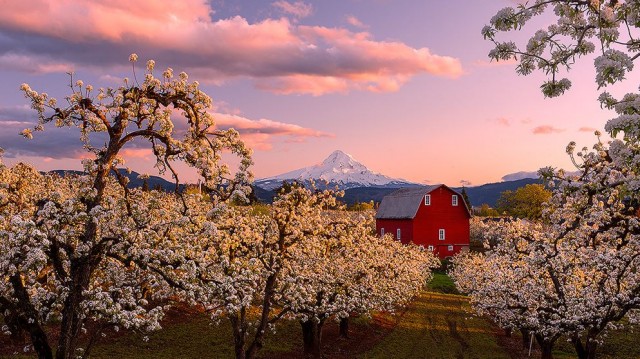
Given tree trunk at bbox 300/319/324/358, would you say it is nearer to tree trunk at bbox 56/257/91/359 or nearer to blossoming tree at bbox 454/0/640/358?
blossoming tree at bbox 454/0/640/358

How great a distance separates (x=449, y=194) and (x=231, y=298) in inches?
3520

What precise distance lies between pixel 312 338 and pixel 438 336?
14.4 metres

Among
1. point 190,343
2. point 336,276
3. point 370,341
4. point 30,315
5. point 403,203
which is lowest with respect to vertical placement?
point 370,341

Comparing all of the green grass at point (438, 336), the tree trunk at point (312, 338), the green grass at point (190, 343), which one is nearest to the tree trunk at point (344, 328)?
the green grass at point (438, 336)

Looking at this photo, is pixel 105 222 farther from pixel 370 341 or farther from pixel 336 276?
pixel 370 341

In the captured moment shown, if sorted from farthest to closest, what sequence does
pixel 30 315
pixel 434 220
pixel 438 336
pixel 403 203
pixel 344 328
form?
pixel 403 203 < pixel 434 220 < pixel 438 336 < pixel 344 328 < pixel 30 315

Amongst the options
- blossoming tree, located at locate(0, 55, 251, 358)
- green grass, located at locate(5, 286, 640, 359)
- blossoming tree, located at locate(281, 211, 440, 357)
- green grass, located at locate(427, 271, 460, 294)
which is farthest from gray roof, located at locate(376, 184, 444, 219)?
blossoming tree, located at locate(0, 55, 251, 358)

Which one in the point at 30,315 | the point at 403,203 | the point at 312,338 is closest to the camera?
the point at 30,315

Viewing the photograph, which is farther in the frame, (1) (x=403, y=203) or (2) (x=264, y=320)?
(1) (x=403, y=203)

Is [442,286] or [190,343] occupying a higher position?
[190,343]

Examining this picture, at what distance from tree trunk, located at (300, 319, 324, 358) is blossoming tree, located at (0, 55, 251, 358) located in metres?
17.1

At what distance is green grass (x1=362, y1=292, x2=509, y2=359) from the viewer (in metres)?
36.2

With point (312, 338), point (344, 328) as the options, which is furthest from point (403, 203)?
point (312, 338)

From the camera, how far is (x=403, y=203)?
331ft
